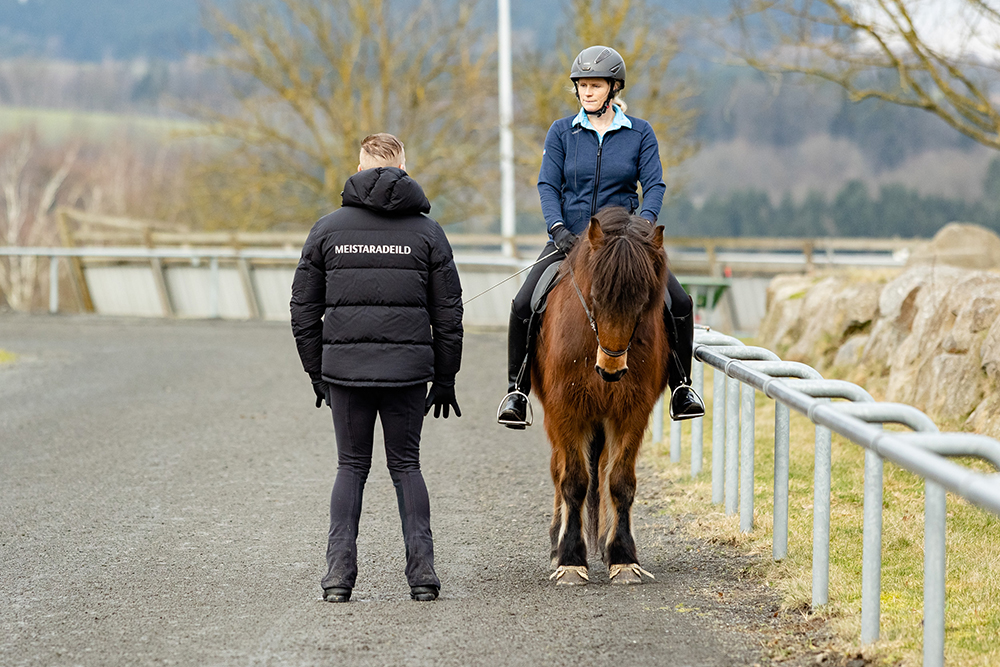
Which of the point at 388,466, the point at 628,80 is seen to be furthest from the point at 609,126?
the point at 628,80

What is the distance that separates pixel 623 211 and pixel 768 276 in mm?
19482

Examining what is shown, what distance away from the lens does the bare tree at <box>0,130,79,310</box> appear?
50469 mm

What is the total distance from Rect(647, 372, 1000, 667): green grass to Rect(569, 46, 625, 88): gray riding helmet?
2.51 m

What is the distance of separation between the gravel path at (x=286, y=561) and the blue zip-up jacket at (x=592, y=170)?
1.83 m

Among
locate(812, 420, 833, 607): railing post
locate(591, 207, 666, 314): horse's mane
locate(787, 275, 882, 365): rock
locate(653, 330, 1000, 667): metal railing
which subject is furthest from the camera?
locate(787, 275, 882, 365): rock

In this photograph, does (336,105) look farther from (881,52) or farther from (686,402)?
(686,402)

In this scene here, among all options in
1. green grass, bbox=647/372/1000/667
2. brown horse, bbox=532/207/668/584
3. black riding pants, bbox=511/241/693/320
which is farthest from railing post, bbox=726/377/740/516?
brown horse, bbox=532/207/668/584

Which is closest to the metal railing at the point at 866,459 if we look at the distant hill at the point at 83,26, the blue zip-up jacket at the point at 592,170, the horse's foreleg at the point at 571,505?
the horse's foreleg at the point at 571,505

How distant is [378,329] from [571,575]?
4.89 feet

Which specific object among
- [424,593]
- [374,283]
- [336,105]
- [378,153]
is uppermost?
[336,105]

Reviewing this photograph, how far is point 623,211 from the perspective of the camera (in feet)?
18.7

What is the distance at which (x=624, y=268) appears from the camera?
17.8 ft

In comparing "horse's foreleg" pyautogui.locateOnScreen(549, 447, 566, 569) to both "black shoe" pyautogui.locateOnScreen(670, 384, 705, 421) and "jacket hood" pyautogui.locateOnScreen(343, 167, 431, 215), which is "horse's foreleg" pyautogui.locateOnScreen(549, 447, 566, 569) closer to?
"black shoe" pyautogui.locateOnScreen(670, 384, 705, 421)

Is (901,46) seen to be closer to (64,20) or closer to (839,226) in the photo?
(839,226)
